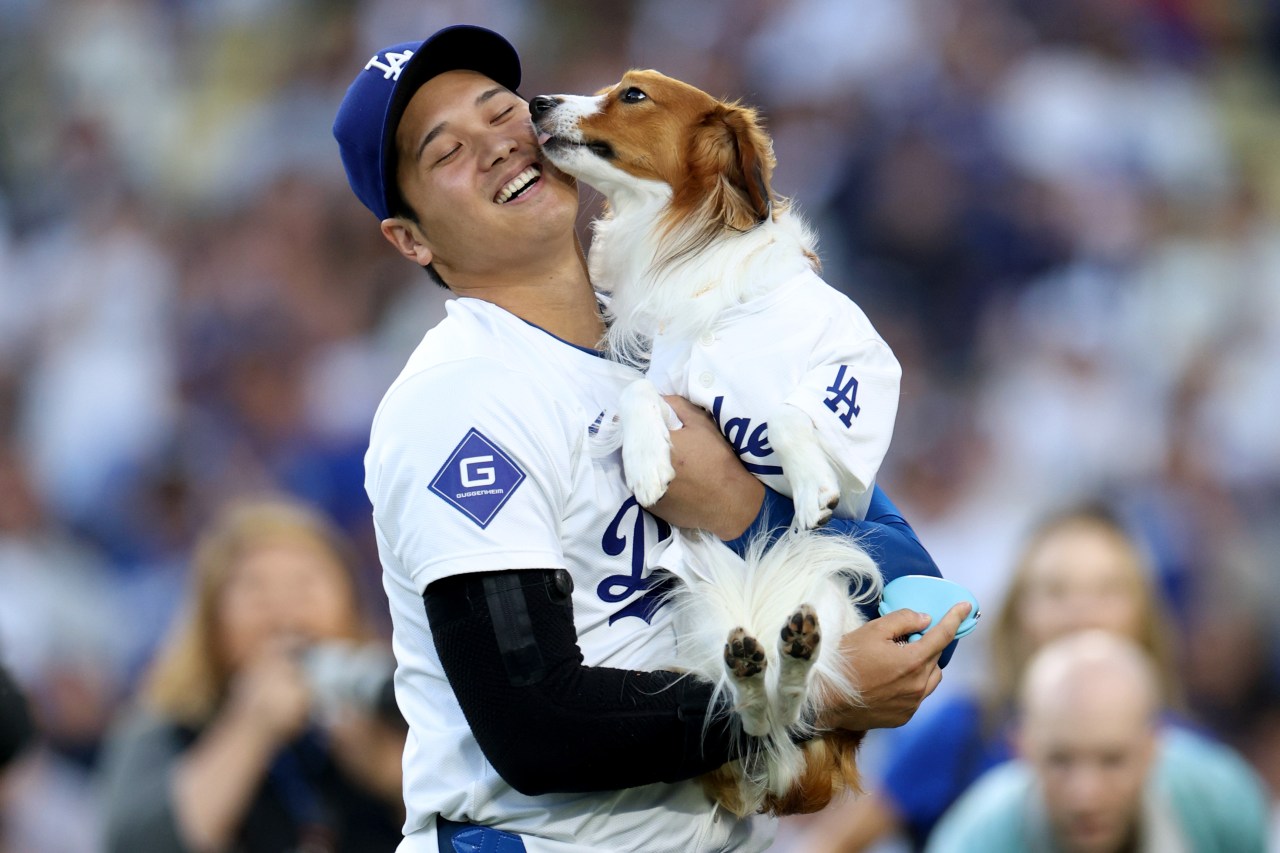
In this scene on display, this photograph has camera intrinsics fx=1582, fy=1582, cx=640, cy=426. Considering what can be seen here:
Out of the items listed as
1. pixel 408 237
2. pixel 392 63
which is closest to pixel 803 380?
pixel 408 237

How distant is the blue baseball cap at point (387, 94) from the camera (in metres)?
2.58

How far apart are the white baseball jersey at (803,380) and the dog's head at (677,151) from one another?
13.0 inches

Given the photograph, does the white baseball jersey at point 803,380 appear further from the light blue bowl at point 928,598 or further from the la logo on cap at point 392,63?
the la logo on cap at point 392,63

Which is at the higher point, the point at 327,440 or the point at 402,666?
Result: the point at 402,666

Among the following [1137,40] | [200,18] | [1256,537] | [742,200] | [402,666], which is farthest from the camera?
[200,18]

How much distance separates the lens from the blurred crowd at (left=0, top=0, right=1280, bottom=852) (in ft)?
21.2

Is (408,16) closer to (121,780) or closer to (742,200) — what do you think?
(121,780)

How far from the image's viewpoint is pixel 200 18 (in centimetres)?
998

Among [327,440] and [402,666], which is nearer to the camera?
[402,666]

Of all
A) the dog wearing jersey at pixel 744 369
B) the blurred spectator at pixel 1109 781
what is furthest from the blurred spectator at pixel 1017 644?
the dog wearing jersey at pixel 744 369

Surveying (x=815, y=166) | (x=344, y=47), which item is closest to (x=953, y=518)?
(x=815, y=166)

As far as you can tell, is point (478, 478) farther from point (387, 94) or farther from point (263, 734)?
point (263, 734)

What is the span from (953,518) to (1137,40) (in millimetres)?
3151

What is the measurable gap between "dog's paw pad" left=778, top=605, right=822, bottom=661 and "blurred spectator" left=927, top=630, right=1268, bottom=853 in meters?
1.30
